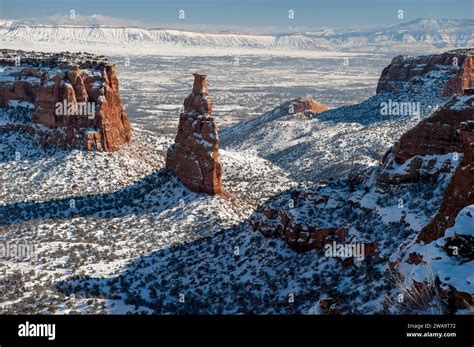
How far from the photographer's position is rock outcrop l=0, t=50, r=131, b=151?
71.3 meters

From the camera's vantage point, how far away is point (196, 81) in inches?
2440

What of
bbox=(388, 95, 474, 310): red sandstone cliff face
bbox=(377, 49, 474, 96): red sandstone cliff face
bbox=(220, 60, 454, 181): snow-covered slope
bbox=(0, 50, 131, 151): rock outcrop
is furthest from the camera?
bbox=(377, 49, 474, 96): red sandstone cliff face

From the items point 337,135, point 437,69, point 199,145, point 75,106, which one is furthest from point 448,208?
point 437,69

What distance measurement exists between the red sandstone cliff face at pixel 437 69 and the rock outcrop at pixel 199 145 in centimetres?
6123

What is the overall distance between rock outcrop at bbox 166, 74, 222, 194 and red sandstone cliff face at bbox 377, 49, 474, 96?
61.2m

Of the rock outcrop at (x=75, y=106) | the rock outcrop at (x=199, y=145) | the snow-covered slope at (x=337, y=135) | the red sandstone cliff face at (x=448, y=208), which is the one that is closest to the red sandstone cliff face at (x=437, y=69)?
the snow-covered slope at (x=337, y=135)

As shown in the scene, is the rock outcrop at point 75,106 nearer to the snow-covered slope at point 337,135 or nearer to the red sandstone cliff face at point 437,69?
the snow-covered slope at point 337,135

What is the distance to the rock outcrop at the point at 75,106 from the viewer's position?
234 ft

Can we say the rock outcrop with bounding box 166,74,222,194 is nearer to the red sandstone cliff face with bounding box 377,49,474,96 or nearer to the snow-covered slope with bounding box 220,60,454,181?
the snow-covered slope with bounding box 220,60,454,181

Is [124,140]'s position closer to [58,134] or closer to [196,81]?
[58,134]

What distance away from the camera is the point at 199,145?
61125 millimetres

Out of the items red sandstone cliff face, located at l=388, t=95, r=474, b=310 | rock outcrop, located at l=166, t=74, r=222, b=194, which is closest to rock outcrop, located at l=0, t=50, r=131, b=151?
rock outcrop, located at l=166, t=74, r=222, b=194
